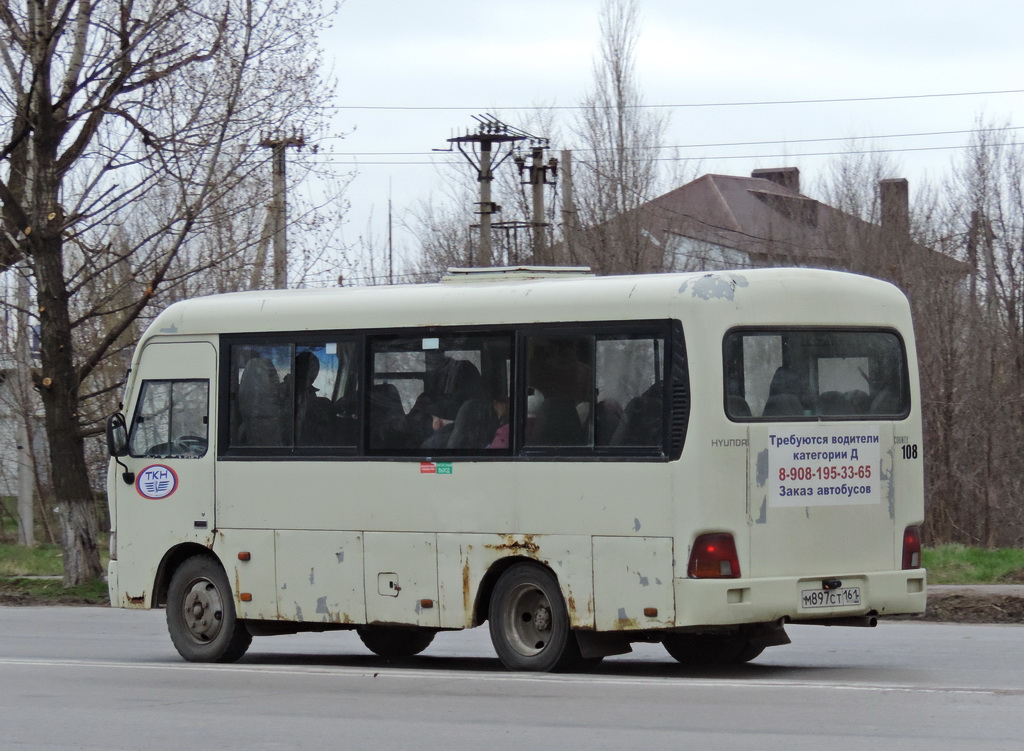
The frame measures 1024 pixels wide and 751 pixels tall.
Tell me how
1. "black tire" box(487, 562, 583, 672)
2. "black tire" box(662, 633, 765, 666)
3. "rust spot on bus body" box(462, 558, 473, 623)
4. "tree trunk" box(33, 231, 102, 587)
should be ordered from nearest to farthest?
"black tire" box(487, 562, 583, 672) < "rust spot on bus body" box(462, 558, 473, 623) < "black tire" box(662, 633, 765, 666) < "tree trunk" box(33, 231, 102, 587)

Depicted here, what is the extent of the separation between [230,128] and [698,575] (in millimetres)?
12403

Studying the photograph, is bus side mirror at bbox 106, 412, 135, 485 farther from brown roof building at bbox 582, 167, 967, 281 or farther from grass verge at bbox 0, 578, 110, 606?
brown roof building at bbox 582, 167, 967, 281

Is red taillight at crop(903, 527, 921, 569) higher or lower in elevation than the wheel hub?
higher

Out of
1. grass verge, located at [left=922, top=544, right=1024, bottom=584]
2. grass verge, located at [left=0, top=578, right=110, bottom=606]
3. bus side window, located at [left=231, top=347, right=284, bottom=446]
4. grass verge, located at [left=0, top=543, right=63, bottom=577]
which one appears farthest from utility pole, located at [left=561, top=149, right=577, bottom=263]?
bus side window, located at [left=231, top=347, right=284, bottom=446]

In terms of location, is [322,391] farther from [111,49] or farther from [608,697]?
[111,49]

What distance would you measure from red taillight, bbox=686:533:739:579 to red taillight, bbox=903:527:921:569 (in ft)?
4.69

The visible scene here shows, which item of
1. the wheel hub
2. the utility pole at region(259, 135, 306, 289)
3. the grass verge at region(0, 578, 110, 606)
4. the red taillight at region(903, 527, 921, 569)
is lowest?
the grass verge at region(0, 578, 110, 606)

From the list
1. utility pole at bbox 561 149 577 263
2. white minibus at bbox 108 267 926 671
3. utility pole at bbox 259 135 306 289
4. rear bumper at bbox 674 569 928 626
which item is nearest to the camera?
rear bumper at bbox 674 569 928 626

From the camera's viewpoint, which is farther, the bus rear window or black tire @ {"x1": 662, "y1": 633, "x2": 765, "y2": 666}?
black tire @ {"x1": 662, "y1": 633, "x2": 765, "y2": 666}

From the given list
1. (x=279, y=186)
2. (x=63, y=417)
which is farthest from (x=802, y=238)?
(x=63, y=417)

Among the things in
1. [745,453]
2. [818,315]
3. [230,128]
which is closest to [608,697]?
[745,453]

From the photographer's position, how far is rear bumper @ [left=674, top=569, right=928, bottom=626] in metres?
10.1

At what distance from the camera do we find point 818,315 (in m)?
10.7

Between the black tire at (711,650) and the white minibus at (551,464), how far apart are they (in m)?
0.02
